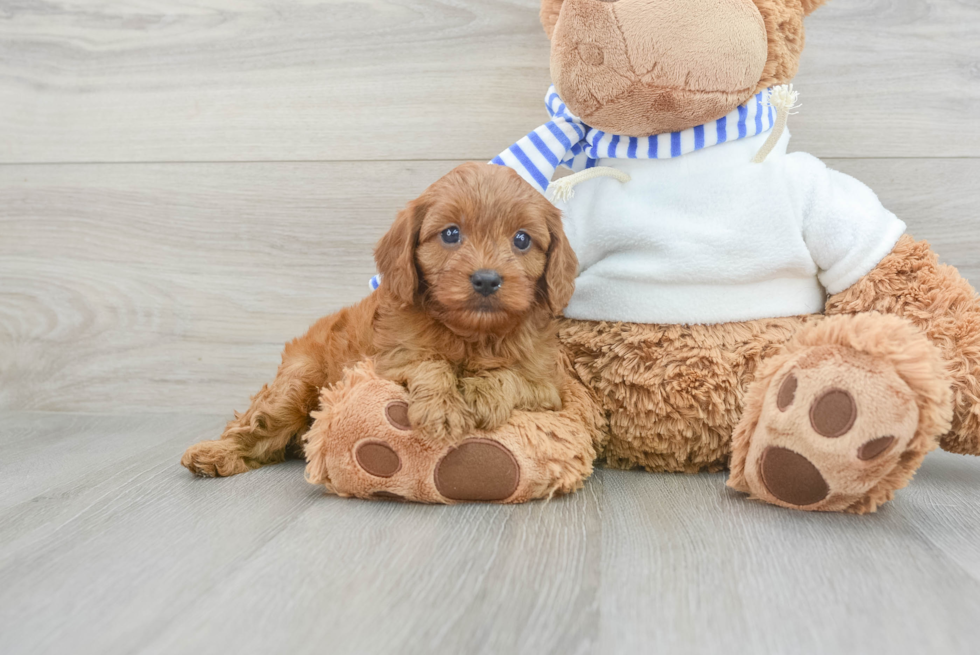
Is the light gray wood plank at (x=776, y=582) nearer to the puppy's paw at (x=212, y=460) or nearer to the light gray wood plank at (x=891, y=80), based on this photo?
the puppy's paw at (x=212, y=460)

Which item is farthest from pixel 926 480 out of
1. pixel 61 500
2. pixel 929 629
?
pixel 61 500

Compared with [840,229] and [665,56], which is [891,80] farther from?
[665,56]

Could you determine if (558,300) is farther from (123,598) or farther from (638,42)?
(123,598)

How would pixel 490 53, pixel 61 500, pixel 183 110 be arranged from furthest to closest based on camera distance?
pixel 183 110, pixel 490 53, pixel 61 500

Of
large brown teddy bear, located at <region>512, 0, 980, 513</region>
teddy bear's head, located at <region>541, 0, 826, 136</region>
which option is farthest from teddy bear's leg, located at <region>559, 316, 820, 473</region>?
teddy bear's head, located at <region>541, 0, 826, 136</region>

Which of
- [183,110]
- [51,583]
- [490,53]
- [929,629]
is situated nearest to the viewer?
[929,629]

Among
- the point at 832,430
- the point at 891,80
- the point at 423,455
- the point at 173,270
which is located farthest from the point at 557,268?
the point at 173,270

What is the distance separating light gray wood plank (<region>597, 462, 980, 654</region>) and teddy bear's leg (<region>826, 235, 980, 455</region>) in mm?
150

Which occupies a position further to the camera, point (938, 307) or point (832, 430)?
point (938, 307)

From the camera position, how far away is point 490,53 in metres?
1.73

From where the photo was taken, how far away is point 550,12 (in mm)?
1313

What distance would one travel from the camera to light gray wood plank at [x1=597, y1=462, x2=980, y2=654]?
2.32ft

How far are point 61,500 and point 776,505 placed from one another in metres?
1.14

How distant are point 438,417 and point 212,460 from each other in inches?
20.3
